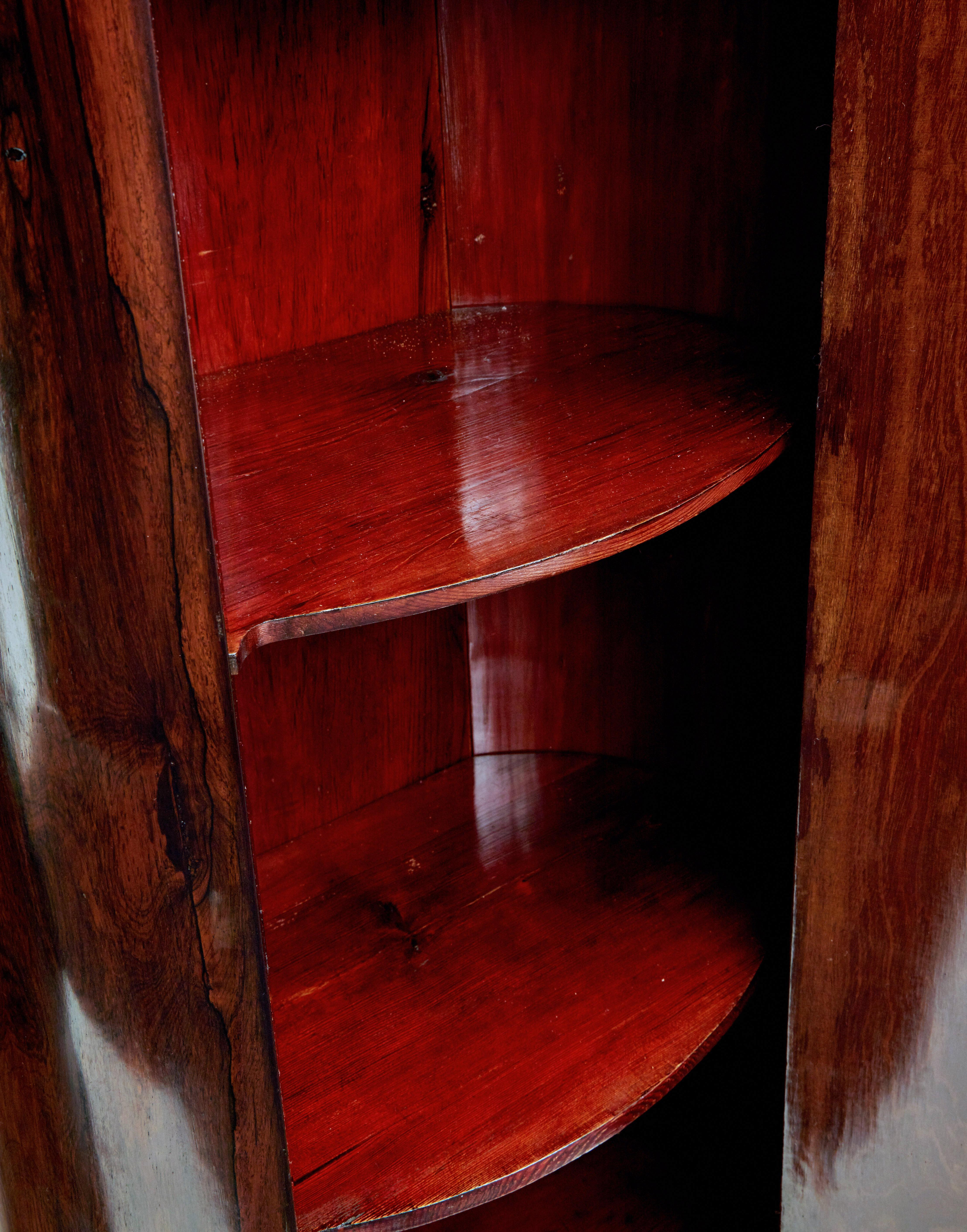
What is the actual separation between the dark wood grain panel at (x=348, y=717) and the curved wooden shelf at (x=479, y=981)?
0.03m

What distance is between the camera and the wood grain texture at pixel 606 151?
118 cm

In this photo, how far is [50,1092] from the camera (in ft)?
2.24

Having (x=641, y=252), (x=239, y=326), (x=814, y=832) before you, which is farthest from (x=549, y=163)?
(x=814, y=832)

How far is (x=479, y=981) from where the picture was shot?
1157 mm

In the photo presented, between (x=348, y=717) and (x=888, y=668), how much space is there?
2.01ft

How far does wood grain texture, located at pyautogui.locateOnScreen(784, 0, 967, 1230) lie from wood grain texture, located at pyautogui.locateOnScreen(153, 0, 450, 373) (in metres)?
0.51

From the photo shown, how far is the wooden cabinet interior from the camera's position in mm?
948

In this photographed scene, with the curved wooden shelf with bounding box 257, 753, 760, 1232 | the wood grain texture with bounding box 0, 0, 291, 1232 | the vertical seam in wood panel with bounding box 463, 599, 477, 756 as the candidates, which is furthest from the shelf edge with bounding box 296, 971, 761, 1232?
the vertical seam in wood panel with bounding box 463, 599, 477, 756

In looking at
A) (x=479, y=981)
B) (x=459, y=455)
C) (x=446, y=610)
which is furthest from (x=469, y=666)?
(x=459, y=455)

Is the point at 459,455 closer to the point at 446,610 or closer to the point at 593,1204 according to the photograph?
the point at 446,610

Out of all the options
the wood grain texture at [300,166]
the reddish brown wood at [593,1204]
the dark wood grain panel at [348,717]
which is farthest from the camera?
the reddish brown wood at [593,1204]

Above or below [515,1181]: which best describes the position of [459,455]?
above

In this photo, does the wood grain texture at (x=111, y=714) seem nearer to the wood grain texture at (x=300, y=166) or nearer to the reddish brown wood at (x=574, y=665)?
the wood grain texture at (x=300, y=166)

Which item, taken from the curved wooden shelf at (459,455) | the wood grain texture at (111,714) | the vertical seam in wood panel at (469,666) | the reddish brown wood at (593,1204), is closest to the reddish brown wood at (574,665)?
the vertical seam in wood panel at (469,666)
